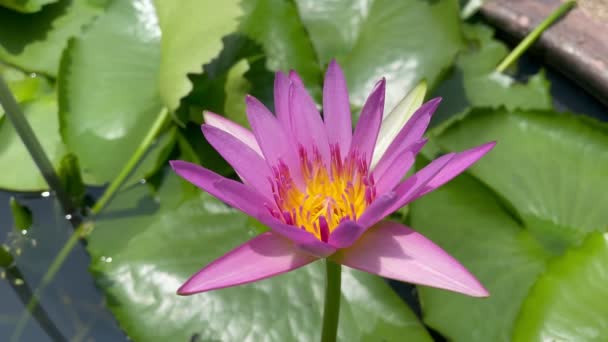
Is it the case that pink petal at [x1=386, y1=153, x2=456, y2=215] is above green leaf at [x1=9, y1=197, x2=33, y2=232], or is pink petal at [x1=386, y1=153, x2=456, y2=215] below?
above

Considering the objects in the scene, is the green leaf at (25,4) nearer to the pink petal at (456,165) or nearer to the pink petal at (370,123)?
the pink petal at (370,123)

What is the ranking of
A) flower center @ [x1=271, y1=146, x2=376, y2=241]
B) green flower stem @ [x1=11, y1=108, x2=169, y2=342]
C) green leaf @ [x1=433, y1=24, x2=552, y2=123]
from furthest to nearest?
green leaf @ [x1=433, y1=24, x2=552, y2=123]
green flower stem @ [x1=11, y1=108, x2=169, y2=342]
flower center @ [x1=271, y1=146, x2=376, y2=241]

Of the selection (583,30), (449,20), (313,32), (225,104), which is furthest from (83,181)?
(583,30)

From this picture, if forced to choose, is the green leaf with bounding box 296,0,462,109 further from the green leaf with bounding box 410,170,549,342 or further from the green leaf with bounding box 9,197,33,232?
the green leaf with bounding box 9,197,33,232

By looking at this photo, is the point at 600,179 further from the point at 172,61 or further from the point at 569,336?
the point at 172,61

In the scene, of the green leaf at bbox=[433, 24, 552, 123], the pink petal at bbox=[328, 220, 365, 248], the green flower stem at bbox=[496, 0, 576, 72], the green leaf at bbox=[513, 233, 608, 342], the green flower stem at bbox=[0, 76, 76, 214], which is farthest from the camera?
the green flower stem at bbox=[496, 0, 576, 72]

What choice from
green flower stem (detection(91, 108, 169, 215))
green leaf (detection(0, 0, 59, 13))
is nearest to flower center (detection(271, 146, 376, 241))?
green flower stem (detection(91, 108, 169, 215))

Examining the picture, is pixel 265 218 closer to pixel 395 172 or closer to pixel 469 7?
pixel 395 172
